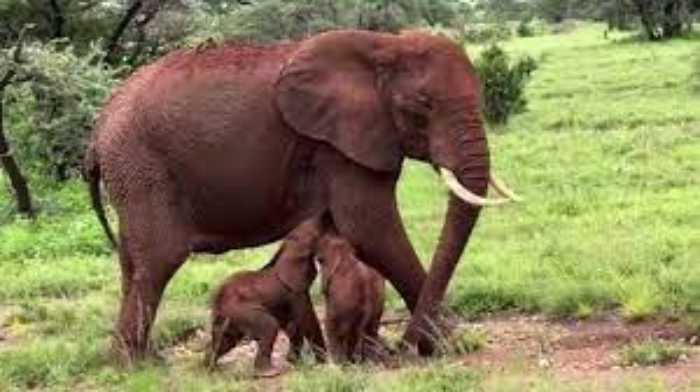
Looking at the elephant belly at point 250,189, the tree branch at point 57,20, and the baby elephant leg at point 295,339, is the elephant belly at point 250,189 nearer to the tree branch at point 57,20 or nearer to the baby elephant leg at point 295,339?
the baby elephant leg at point 295,339

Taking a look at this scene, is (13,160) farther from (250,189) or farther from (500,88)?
(500,88)

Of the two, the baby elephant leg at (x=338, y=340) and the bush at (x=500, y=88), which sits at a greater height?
the baby elephant leg at (x=338, y=340)

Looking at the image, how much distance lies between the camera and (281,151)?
A: 858 centimetres

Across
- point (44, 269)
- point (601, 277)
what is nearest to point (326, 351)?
point (601, 277)

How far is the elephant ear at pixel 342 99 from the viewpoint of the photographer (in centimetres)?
838

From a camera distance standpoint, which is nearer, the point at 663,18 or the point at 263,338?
the point at 263,338

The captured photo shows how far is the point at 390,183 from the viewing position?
856 centimetres

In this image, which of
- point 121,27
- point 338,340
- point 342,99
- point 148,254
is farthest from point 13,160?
point 338,340

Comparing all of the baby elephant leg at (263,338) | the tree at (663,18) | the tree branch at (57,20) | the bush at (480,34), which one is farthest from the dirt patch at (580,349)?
the bush at (480,34)

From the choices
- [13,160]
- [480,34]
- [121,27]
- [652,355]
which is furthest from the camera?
[480,34]

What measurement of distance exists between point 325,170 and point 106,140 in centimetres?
138

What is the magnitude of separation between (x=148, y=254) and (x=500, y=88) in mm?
15951

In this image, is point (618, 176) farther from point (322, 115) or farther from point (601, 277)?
point (322, 115)

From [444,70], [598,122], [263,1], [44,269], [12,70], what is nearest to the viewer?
[444,70]
